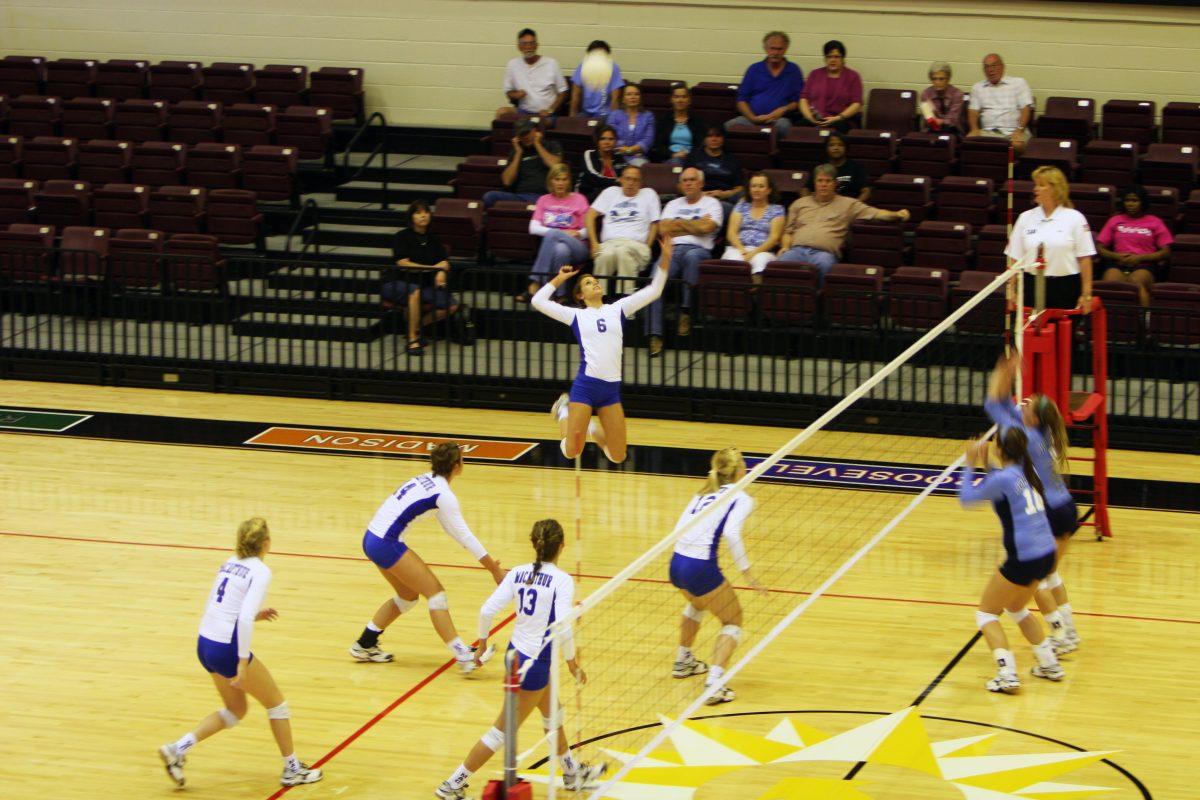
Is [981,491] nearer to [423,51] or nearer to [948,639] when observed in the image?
[948,639]

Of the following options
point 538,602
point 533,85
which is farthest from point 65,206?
point 538,602

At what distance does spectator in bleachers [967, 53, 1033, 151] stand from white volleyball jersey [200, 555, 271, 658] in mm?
12686

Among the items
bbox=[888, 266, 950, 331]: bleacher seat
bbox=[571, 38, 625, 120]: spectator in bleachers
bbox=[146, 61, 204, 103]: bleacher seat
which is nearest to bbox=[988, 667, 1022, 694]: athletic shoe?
bbox=[888, 266, 950, 331]: bleacher seat

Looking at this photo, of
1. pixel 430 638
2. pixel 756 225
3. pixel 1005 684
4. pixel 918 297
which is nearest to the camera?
pixel 1005 684

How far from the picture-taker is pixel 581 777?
8.43 metres

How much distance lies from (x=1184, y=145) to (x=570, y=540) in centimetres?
942

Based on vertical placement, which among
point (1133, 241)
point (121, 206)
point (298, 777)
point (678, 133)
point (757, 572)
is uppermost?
point (678, 133)

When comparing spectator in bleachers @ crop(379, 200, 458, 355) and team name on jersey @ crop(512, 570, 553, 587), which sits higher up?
spectator in bleachers @ crop(379, 200, 458, 355)

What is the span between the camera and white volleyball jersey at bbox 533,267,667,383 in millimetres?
13188

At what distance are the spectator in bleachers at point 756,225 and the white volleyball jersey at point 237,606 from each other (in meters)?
9.60

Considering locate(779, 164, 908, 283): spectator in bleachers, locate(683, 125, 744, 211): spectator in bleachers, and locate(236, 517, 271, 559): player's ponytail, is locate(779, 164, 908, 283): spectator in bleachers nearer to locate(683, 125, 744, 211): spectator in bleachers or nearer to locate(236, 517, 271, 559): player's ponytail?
locate(683, 125, 744, 211): spectator in bleachers

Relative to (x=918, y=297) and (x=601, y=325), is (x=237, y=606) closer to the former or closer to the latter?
(x=601, y=325)

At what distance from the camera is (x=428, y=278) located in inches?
682

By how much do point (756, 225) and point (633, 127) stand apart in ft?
8.53
